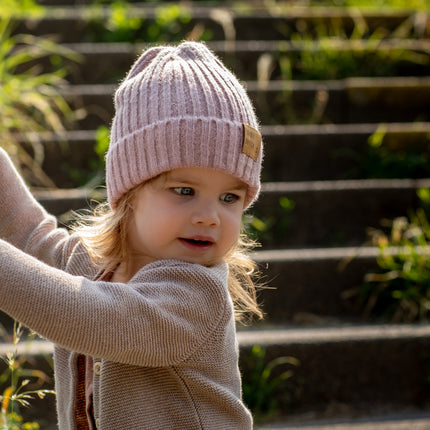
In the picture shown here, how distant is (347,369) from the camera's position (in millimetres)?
2555

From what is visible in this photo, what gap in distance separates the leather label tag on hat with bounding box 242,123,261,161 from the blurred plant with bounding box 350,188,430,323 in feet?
4.54

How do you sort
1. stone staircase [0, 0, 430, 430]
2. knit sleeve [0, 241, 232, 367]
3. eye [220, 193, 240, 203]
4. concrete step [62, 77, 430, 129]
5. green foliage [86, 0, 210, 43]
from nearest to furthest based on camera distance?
knit sleeve [0, 241, 232, 367] < eye [220, 193, 240, 203] < stone staircase [0, 0, 430, 430] < concrete step [62, 77, 430, 129] < green foliage [86, 0, 210, 43]

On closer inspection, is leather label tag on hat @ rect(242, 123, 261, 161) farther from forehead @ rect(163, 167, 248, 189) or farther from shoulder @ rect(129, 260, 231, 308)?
shoulder @ rect(129, 260, 231, 308)

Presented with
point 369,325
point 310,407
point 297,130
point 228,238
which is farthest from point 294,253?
point 228,238

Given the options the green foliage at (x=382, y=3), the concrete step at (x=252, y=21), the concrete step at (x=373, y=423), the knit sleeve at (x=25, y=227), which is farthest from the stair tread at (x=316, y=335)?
the green foliage at (x=382, y=3)

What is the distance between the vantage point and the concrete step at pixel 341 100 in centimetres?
388

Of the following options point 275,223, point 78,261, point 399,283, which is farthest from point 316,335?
point 78,261

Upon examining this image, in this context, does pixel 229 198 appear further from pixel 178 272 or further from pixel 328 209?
pixel 328 209

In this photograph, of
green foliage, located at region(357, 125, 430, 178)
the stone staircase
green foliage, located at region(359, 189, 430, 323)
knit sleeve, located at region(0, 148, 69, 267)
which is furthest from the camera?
green foliage, located at region(357, 125, 430, 178)

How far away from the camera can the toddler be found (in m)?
1.37

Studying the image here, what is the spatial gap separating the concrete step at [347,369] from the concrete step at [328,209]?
0.71 meters

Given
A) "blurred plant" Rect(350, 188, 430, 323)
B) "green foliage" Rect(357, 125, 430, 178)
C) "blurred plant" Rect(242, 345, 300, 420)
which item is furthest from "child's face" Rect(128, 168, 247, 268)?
"green foliage" Rect(357, 125, 430, 178)

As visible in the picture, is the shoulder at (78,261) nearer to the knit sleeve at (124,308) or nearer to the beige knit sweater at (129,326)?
the beige knit sweater at (129,326)

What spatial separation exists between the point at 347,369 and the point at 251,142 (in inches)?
50.0
